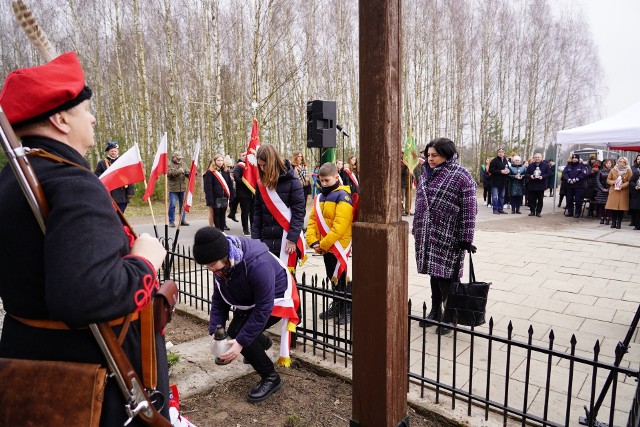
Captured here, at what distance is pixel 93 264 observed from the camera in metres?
1.19

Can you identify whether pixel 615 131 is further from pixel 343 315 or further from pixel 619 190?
pixel 343 315

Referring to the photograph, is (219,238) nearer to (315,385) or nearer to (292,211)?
(315,385)

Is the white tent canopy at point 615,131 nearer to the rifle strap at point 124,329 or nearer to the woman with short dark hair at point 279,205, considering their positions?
the woman with short dark hair at point 279,205

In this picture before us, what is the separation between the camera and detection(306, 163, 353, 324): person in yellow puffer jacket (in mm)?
4648

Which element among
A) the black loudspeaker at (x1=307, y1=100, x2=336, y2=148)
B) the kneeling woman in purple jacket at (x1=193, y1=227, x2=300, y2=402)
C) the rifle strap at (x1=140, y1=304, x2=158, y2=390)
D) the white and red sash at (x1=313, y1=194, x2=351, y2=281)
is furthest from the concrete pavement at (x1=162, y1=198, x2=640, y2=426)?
the black loudspeaker at (x1=307, y1=100, x2=336, y2=148)

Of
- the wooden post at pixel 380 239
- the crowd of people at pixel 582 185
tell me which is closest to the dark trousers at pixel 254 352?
the wooden post at pixel 380 239

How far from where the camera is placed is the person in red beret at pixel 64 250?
3.88 ft

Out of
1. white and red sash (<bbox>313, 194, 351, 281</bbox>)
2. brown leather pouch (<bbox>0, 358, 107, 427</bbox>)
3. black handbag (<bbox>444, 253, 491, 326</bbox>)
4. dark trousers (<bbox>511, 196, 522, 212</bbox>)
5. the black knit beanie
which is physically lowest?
dark trousers (<bbox>511, 196, 522, 212</bbox>)

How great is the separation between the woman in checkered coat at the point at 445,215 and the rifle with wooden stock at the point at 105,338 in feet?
10.6

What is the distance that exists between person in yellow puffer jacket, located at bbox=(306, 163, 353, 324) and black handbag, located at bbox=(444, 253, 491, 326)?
45.1 inches

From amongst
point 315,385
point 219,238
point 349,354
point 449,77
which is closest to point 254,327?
point 219,238

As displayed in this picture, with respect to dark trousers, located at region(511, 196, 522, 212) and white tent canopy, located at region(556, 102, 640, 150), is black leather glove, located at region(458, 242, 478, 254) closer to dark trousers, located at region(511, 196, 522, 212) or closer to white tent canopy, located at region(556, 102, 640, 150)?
white tent canopy, located at region(556, 102, 640, 150)

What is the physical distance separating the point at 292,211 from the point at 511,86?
33.9 meters

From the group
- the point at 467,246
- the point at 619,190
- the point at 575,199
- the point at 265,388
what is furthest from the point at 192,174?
the point at 575,199
